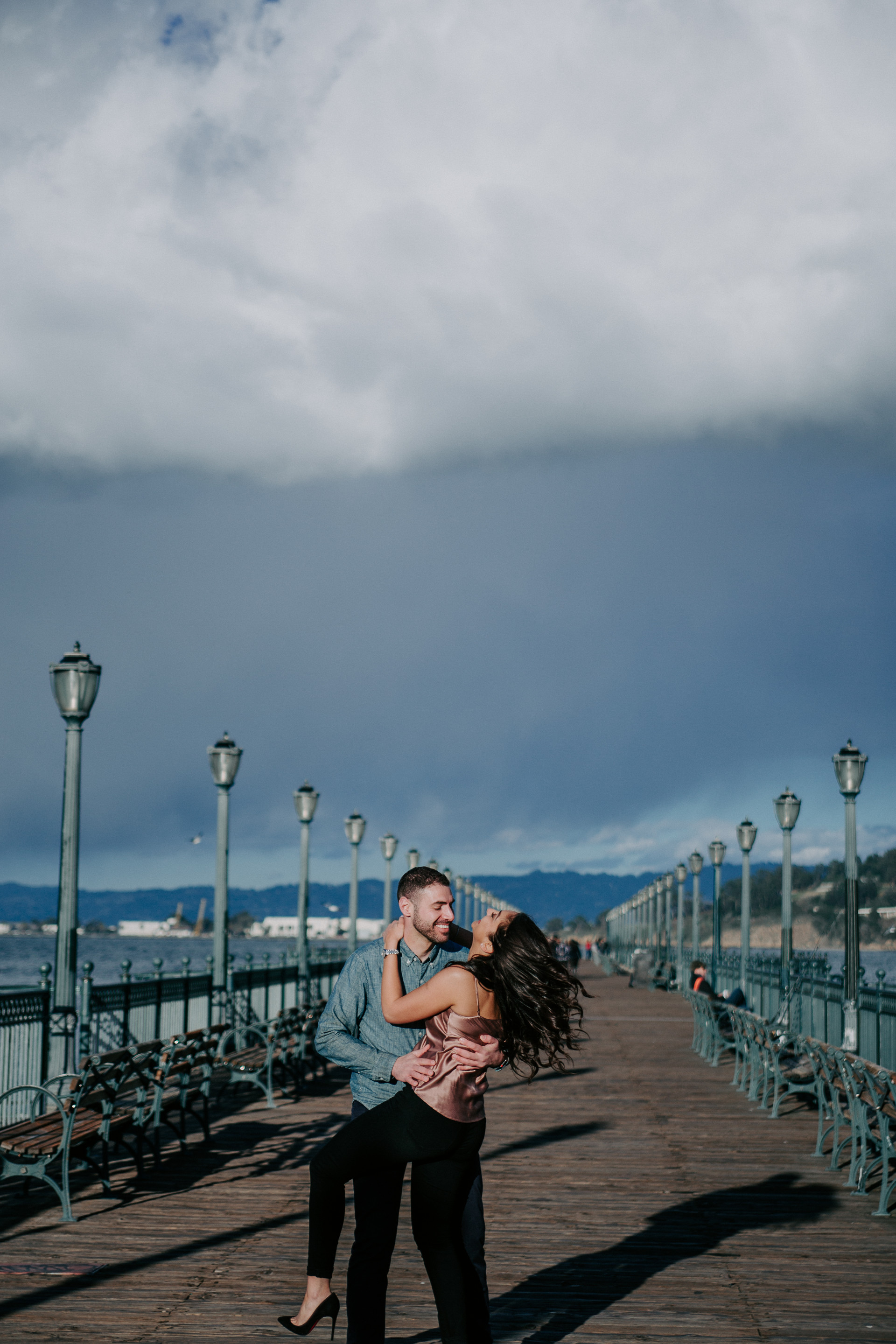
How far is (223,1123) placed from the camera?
1264 centimetres

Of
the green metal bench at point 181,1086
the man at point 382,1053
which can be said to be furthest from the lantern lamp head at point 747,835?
the man at point 382,1053

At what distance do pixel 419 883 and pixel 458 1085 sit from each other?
2.42ft

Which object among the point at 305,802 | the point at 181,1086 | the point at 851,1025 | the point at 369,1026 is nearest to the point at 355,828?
the point at 305,802

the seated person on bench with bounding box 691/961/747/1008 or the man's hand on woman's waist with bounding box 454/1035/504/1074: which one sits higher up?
the man's hand on woman's waist with bounding box 454/1035/504/1074

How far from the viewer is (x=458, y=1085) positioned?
13.7ft

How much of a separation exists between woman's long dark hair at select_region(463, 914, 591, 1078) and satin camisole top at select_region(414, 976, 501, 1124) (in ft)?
0.20

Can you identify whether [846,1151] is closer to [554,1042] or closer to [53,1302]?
[53,1302]

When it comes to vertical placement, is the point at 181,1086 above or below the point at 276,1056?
above

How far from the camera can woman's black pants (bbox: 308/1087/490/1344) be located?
13.7 ft

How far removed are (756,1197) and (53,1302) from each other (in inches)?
191

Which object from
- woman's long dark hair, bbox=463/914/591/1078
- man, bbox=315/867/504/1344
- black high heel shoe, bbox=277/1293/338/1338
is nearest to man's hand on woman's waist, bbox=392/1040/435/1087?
man, bbox=315/867/504/1344

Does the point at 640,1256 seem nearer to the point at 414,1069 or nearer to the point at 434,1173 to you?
the point at 434,1173

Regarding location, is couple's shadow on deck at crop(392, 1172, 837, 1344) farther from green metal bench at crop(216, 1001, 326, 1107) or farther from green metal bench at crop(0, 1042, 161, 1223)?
green metal bench at crop(216, 1001, 326, 1107)

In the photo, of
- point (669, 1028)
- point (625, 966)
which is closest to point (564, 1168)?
point (669, 1028)
